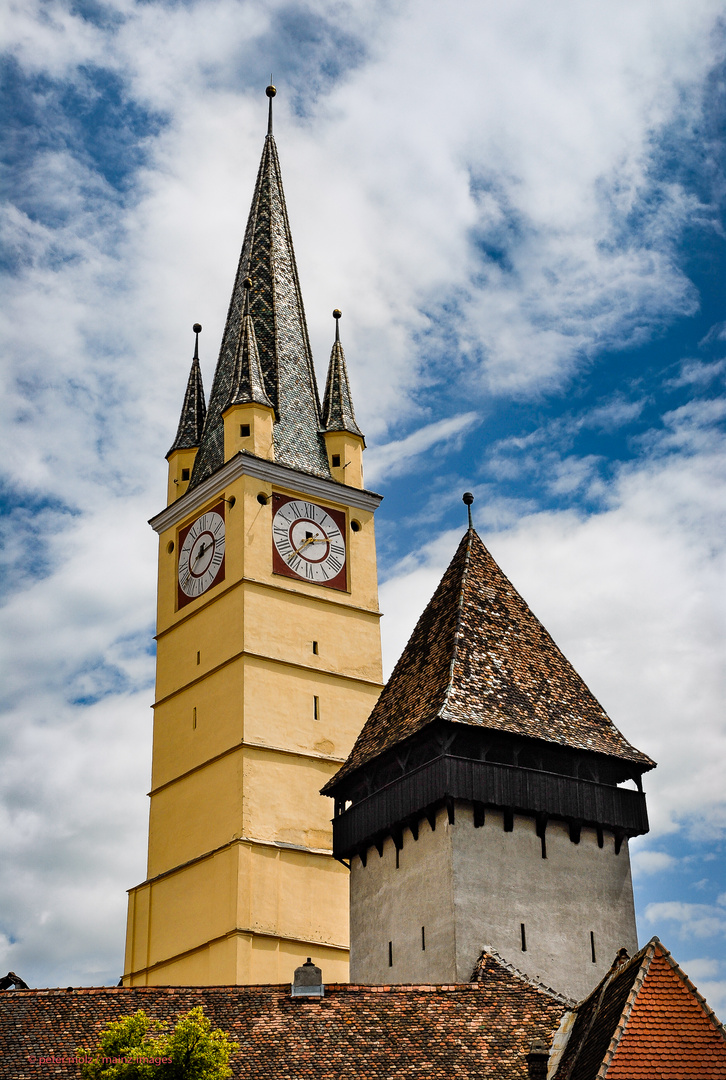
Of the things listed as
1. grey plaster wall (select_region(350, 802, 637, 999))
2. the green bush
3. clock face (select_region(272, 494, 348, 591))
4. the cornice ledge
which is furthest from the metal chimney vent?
the cornice ledge

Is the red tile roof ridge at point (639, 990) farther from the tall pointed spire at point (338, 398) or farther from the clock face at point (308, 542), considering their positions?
the tall pointed spire at point (338, 398)

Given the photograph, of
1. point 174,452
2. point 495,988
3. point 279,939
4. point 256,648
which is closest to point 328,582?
point 256,648

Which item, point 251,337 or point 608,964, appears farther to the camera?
point 251,337

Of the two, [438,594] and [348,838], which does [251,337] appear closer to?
[438,594]

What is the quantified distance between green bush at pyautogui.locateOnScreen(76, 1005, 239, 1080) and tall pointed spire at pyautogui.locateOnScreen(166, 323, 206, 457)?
26.0 metres

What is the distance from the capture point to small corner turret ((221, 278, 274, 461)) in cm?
3834

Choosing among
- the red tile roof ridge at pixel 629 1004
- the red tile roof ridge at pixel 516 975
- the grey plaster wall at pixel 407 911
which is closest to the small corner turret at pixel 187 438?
the grey plaster wall at pixel 407 911

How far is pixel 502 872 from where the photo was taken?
24.4 m

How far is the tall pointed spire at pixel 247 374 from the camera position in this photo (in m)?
39.1

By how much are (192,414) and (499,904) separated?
21.5 metres

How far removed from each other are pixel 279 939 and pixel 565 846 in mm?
9196

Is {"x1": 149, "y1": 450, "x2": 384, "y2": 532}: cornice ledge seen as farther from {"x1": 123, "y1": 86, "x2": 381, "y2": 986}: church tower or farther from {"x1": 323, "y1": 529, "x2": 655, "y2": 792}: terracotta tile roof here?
{"x1": 323, "y1": 529, "x2": 655, "y2": 792}: terracotta tile roof

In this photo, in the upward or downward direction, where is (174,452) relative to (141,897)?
upward

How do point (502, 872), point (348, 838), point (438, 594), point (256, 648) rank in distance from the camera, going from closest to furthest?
1. point (502, 872)
2. point (348, 838)
3. point (438, 594)
4. point (256, 648)
